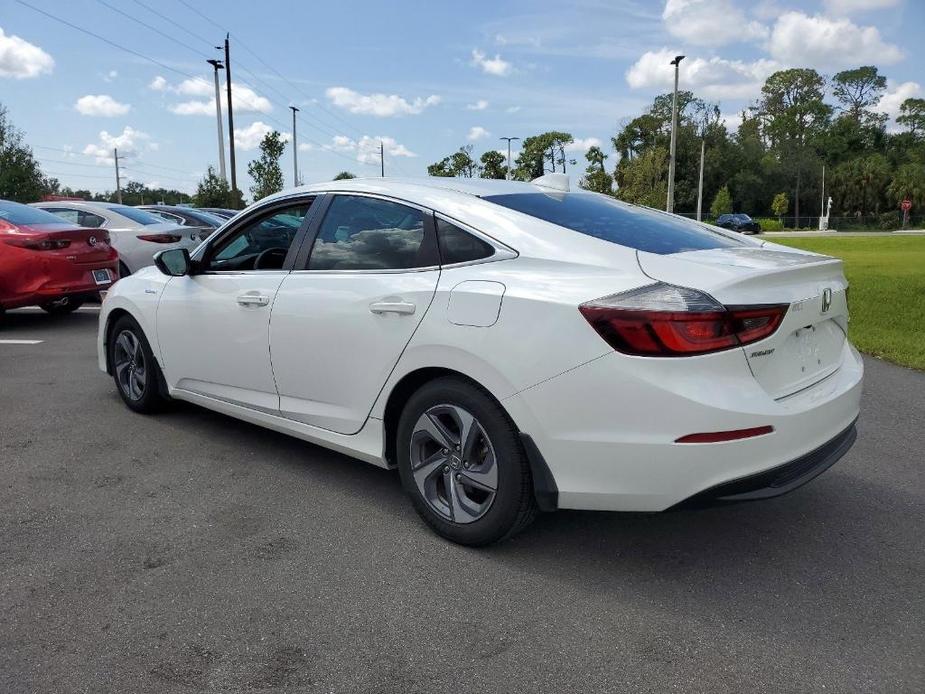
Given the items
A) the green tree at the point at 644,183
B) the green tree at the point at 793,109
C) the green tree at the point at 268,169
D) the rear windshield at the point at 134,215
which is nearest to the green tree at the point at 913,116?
the green tree at the point at 793,109

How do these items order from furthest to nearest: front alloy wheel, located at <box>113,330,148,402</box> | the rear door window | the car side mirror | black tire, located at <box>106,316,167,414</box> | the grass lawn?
the grass lawn < front alloy wheel, located at <box>113,330,148,402</box> < black tire, located at <box>106,316,167,414</box> < the car side mirror < the rear door window

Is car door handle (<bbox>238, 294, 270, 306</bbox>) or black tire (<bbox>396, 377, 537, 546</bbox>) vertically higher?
car door handle (<bbox>238, 294, 270, 306</bbox>)

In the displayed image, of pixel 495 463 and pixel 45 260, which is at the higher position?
pixel 45 260

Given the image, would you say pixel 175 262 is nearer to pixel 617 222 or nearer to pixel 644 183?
pixel 617 222

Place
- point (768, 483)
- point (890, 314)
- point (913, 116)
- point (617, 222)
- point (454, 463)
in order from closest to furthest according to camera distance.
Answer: point (768, 483) < point (454, 463) < point (617, 222) < point (890, 314) < point (913, 116)

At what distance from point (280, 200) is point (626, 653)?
2906 millimetres

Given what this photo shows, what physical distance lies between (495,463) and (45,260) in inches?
300

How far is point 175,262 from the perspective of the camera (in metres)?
4.51

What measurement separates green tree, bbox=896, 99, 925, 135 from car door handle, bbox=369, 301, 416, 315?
105 m

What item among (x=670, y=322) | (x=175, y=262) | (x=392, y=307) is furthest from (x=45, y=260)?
(x=670, y=322)

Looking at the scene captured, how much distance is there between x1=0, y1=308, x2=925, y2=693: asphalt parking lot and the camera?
2379 millimetres

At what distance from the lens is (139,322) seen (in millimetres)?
4992

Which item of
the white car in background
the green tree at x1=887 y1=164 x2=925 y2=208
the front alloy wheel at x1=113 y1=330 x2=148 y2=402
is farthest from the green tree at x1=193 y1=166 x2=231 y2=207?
the green tree at x1=887 y1=164 x2=925 y2=208

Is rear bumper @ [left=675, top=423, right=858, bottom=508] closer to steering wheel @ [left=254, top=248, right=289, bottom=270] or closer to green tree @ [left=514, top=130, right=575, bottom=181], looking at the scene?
steering wheel @ [left=254, top=248, right=289, bottom=270]
